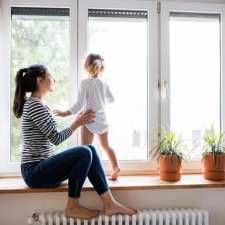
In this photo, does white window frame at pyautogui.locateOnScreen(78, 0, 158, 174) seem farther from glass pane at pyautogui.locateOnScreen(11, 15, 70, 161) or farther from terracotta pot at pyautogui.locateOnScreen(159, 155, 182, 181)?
glass pane at pyautogui.locateOnScreen(11, 15, 70, 161)

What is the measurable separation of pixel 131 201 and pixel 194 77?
102 cm

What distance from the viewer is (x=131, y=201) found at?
7.20 ft

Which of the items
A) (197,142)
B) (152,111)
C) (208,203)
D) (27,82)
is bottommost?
(208,203)

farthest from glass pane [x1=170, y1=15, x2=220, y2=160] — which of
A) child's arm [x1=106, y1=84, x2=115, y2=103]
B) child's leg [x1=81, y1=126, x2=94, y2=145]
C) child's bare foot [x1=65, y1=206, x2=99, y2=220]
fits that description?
child's bare foot [x1=65, y1=206, x2=99, y2=220]

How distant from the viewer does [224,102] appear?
8.14 feet

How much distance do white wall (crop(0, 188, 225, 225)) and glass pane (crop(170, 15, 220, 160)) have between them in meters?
0.34

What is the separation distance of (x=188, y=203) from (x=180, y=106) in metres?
0.70

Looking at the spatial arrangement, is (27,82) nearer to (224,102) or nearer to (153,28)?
(153,28)

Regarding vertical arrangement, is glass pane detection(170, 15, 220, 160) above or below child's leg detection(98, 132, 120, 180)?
above

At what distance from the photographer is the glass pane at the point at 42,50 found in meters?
2.36

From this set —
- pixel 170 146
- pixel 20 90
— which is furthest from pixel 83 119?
pixel 170 146

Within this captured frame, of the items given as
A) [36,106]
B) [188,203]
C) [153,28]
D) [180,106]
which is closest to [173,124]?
[180,106]

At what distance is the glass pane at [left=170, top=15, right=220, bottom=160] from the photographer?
246cm

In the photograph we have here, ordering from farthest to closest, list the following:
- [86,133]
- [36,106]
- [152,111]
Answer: [152,111] → [86,133] → [36,106]
